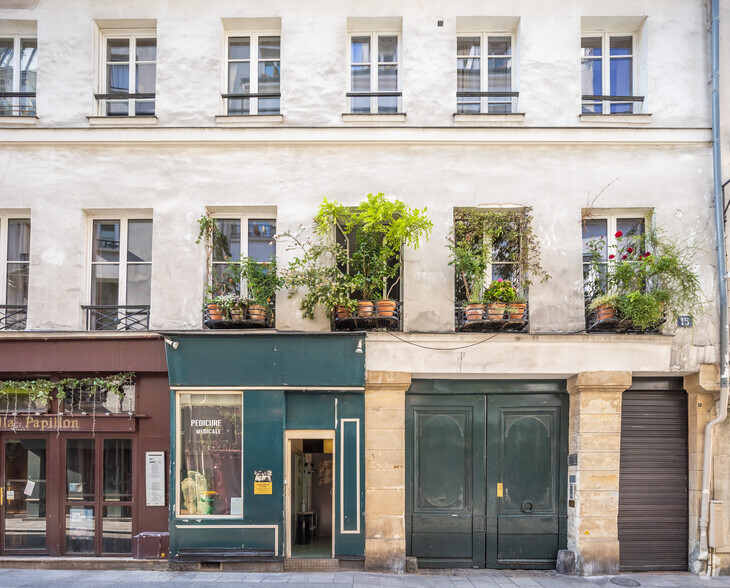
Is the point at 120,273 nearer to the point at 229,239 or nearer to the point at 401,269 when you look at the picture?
the point at 229,239

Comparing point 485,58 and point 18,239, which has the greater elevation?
point 485,58

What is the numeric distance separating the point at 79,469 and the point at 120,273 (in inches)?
124

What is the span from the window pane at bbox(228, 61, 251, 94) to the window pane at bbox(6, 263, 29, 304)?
14.7ft

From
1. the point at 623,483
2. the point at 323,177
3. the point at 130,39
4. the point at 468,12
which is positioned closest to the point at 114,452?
the point at 323,177

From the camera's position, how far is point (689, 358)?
32.5ft

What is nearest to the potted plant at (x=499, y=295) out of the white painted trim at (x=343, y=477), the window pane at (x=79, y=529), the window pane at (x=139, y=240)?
the white painted trim at (x=343, y=477)

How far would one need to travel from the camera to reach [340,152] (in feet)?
33.8

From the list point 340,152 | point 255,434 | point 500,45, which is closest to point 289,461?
point 255,434

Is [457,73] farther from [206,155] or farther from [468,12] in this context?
[206,155]

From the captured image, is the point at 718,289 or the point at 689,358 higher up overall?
the point at 718,289

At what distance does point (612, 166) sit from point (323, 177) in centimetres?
458

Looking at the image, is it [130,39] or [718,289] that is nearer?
[718,289]

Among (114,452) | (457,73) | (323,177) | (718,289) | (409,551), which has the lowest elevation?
(409,551)

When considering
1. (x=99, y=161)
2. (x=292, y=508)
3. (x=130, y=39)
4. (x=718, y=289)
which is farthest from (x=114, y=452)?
(x=718, y=289)
